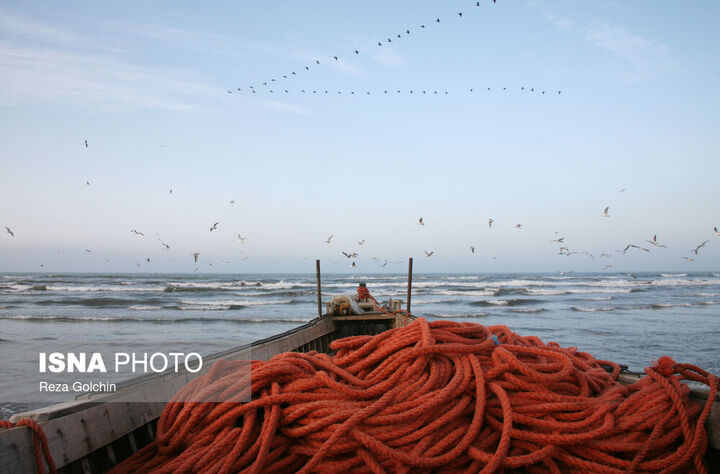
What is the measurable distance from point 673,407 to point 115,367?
965 centimetres

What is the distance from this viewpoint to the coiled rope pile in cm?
213

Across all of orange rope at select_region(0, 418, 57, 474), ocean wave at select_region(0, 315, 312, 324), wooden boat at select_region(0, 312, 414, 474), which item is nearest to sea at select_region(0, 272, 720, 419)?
ocean wave at select_region(0, 315, 312, 324)

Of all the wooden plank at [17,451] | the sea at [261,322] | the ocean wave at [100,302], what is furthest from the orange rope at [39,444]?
the ocean wave at [100,302]

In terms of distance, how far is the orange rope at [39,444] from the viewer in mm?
1880

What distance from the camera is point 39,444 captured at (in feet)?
6.21

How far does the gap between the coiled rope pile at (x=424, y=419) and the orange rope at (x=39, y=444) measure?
1.39ft

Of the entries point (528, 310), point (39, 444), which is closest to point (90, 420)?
point (39, 444)

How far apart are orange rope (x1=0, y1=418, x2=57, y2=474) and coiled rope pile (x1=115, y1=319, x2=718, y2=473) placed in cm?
42

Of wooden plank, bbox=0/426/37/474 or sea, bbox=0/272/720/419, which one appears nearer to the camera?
wooden plank, bbox=0/426/37/474

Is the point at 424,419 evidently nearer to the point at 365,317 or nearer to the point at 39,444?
the point at 39,444

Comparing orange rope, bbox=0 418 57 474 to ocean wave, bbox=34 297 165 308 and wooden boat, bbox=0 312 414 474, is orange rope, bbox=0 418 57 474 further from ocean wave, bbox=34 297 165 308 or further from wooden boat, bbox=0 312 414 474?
ocean wave, bbox=34 297 165 308

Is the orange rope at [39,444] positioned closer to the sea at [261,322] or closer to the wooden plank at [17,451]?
the wooden plank at [17,451]

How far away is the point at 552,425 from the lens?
2.23 m

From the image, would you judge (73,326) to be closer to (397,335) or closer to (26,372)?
(26,372)
